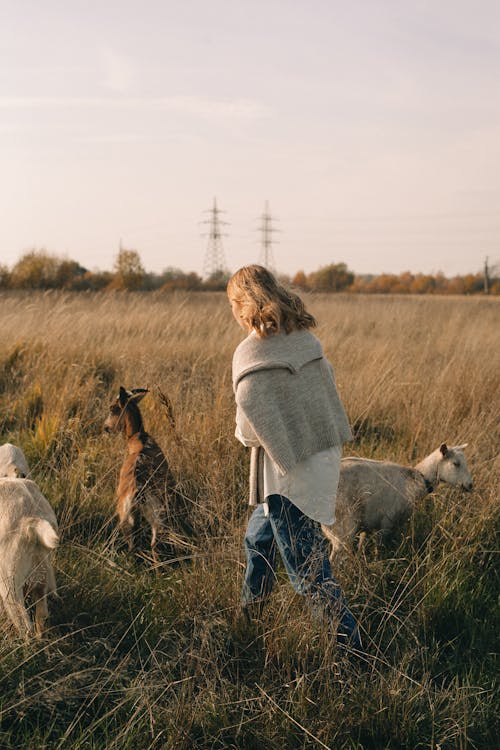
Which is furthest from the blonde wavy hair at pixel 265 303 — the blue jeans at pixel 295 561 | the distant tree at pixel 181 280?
the distant tree at pixel 181 280

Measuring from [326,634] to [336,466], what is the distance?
0.81m

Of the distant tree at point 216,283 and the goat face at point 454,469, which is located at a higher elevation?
the distant tree at point 216,283

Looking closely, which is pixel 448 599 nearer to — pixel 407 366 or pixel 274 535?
pixel 274 535

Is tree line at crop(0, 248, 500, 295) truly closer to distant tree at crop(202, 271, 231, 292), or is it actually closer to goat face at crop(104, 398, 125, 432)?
distant tree at crop(202, 271, 231, 292)

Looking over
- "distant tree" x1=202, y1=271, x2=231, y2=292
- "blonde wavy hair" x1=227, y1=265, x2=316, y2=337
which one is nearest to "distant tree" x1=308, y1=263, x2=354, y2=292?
"distant tree" x1=202, y1=271, x2=231, y2=292

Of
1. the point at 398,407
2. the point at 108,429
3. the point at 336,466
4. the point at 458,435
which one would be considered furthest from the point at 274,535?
the point at 398,407

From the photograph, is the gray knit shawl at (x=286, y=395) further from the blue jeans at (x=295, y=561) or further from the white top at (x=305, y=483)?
the blue jeans at (x=295, y=561)

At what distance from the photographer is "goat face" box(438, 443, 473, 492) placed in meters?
4.66

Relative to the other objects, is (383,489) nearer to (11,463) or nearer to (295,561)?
(295,561)

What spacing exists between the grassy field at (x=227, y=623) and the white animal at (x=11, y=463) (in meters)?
0.45

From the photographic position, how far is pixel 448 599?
12.3 feet

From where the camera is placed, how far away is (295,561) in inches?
127

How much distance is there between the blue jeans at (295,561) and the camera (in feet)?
10.2

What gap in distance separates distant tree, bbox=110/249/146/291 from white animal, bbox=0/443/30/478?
82.6ft
